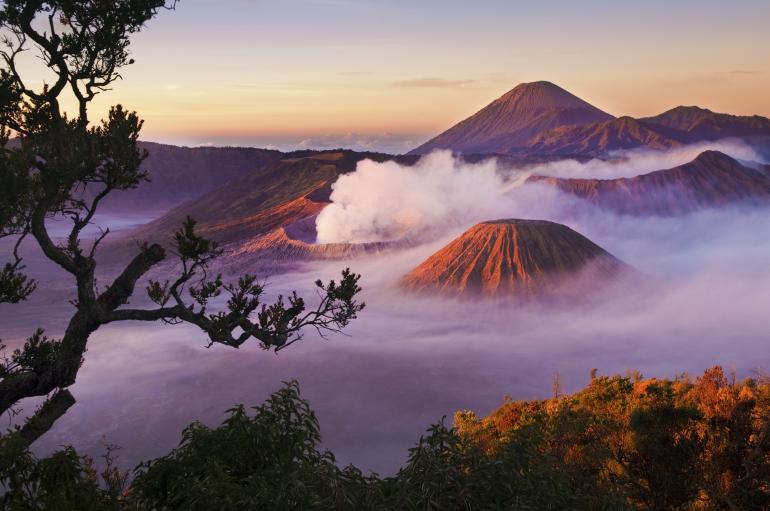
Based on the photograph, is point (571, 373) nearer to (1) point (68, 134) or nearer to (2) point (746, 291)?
(2) point (746, 291)

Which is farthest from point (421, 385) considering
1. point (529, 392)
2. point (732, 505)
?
point (732, 505)

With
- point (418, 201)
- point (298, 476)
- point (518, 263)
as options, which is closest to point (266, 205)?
point (418, 201)

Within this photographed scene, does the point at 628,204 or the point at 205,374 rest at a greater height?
the point at 628,204

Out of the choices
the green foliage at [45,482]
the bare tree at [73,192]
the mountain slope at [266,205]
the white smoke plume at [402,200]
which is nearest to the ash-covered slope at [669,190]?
the white smoke plume at [402,200]

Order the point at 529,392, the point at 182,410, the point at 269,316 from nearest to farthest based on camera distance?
the point at 269,316 < the point at 182,410 < the point at 529,392

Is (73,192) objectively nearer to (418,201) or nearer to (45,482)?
(45,482)
